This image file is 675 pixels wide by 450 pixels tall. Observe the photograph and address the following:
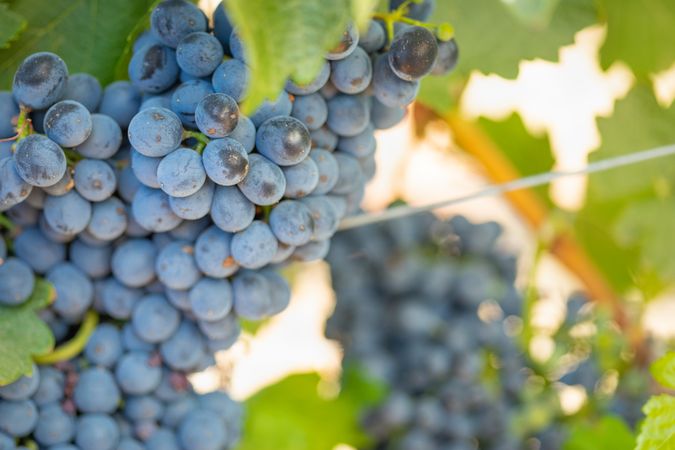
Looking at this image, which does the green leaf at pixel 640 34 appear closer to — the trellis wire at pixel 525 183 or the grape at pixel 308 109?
the trellis wire at pixel 525 183

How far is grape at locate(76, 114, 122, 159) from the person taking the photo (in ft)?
1.78

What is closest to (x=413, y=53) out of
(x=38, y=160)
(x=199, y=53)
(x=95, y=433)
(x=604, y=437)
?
(x=199, y=53)

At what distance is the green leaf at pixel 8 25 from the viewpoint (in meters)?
0.58

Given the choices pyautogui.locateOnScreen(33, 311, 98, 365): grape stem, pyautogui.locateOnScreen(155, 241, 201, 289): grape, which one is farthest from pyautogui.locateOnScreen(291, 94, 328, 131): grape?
pyautogui.locateOnScreen(33, 311, 98, 365): grape stem

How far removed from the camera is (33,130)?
54 cm

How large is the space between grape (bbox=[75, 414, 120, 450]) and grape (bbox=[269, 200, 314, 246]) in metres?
0.19

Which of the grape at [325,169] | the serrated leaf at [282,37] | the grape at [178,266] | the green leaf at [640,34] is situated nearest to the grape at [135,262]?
the grape at [178,266]

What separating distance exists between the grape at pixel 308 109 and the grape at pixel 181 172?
0.25ft

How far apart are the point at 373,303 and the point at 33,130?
0.58 meters

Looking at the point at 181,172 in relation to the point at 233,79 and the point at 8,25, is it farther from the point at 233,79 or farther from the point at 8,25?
the point at 8,25

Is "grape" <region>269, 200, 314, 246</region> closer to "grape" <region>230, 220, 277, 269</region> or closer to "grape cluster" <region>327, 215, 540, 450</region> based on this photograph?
"grape" <region>230, 220, 277, 269</region>

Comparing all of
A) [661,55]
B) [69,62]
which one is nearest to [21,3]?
[69,62]

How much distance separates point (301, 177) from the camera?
0.54m

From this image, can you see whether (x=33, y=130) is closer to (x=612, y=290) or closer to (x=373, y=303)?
(x=373, y=303)
